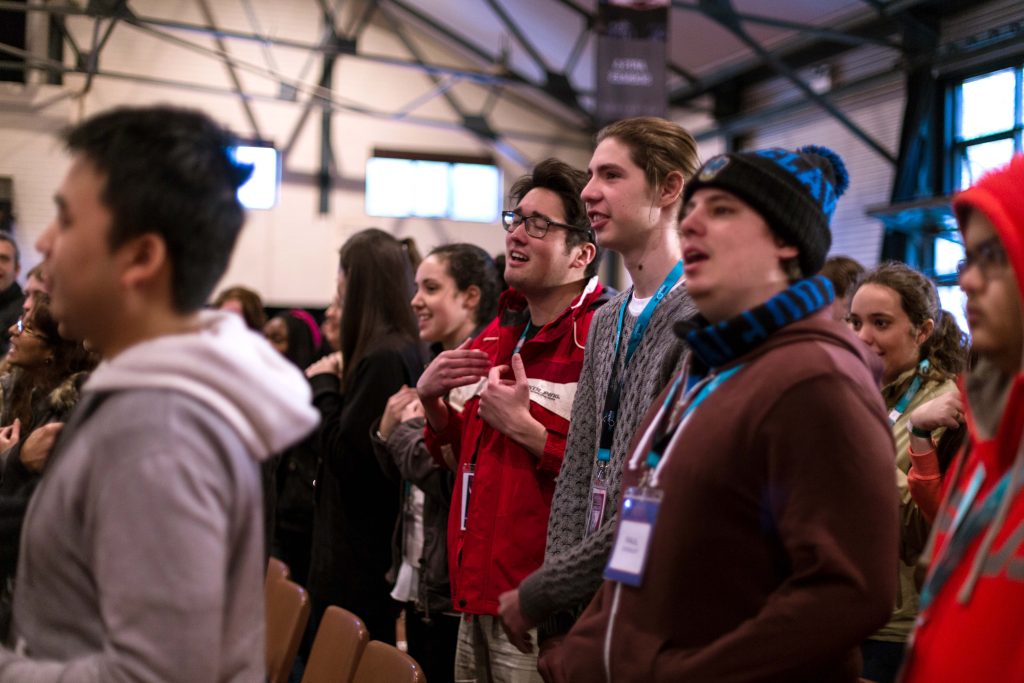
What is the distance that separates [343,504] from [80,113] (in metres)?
9.17

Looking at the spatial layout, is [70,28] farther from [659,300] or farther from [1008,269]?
[1008,269]

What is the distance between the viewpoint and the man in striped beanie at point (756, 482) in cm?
125

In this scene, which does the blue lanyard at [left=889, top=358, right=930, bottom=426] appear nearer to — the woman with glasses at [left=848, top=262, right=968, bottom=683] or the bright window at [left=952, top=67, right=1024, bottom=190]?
the woman with glasses at [left=848, top=262, right=968, bottom=683]

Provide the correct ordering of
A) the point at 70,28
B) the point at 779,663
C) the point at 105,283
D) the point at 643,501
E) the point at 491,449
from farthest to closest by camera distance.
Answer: the point at 70,28, the point at 491,449, the point at 643,501, the point at 779,663, the point at 105,283

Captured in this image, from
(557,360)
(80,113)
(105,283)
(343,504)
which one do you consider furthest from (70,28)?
(105,283)

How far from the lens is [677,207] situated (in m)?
2.05

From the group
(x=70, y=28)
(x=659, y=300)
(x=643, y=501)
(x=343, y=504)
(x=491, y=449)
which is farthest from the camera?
(x=70, y=28)

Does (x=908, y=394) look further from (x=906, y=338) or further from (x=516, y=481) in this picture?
(x=516, y=481)

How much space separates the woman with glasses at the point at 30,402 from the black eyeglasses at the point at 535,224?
1119 mm

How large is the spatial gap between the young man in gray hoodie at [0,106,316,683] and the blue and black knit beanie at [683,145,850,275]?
0.72 m

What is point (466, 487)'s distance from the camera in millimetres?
2393

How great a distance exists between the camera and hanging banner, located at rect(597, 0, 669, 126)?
318 inches

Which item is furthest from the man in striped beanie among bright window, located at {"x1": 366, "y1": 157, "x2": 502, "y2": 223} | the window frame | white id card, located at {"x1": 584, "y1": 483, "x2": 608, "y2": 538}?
→ bright window, located at {"x1": 366, "y1": 157, "x2": 502, "y2": 223}

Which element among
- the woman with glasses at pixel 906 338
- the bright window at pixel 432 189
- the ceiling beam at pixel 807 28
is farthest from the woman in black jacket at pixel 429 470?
the bright window at pixel 432 189
